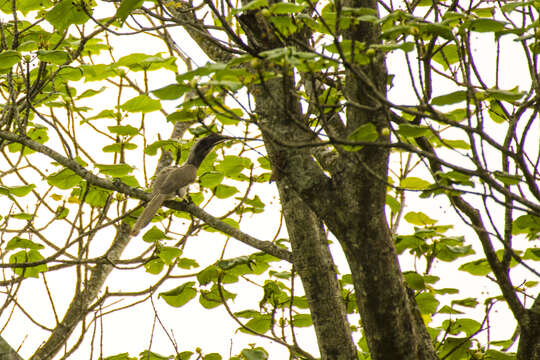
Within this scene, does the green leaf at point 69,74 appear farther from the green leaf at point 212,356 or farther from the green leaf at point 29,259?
the green leaf at point 212,356

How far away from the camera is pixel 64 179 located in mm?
4469

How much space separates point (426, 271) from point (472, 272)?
35 cm

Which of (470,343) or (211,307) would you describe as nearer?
(470,343)

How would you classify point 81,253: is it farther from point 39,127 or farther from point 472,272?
point 472,272

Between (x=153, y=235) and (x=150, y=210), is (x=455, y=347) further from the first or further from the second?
(x=150, y=210)

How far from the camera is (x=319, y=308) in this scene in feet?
12.2

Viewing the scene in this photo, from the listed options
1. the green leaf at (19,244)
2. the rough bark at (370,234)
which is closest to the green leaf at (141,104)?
the green leaf at (19,244)

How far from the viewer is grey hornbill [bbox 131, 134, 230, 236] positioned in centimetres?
464

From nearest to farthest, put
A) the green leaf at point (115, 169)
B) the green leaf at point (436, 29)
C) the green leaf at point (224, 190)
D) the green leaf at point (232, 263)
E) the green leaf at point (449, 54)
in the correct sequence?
1. the green leaf at point (436, 29)
2. the green leaf at point (449, 54)
3. the green leaf at point (232, 263)
4. the green leaf at point (115, 169)
5. the green leaf at point (224, 190)

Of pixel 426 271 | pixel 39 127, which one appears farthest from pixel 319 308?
pixel 39 127

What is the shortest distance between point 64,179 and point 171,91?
2.49 meters

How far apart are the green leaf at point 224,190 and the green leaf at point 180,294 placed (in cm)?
88

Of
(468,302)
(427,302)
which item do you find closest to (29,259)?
(427,302)

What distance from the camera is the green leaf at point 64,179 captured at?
172 inches
